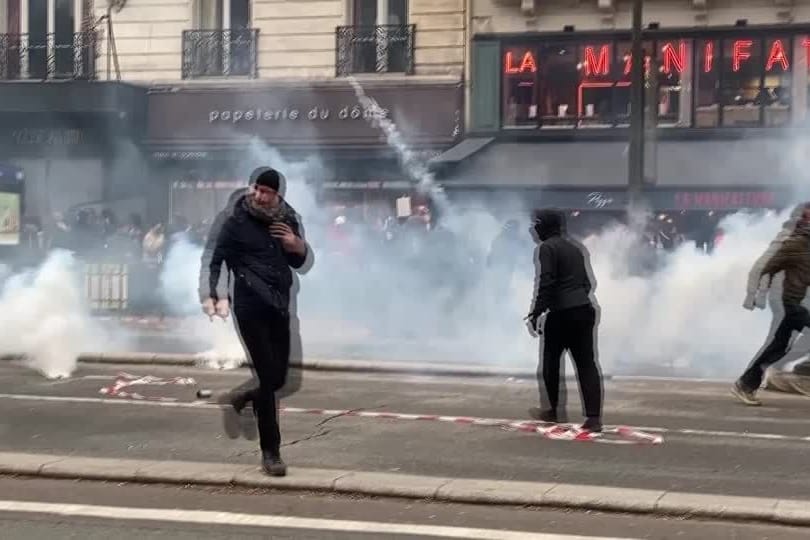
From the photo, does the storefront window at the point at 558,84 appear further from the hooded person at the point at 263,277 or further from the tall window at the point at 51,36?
the hooded person at the point at 263,277

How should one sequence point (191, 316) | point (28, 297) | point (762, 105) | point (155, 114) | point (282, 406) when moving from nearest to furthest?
point (282, 406) → point (28, 297) → point (191, 316) → point (762, 105) → point (155, 114)

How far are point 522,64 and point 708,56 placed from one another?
10.7ft

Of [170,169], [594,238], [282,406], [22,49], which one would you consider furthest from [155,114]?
[282,406]

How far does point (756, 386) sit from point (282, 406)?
378cm

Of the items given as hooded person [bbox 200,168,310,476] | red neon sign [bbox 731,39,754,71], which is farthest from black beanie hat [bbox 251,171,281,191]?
red neon sign [bbox 731,39,754,71]

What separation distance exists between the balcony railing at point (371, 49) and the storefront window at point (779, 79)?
21.2 feet

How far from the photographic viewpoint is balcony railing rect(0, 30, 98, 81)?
2161cm

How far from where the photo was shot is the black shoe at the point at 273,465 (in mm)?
5965

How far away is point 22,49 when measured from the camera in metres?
21.9

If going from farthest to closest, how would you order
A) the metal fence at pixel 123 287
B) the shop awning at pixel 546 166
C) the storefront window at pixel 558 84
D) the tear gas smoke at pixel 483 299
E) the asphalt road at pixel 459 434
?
the storefront window at pixel 558 84 → the shop awning at pixel 546 166 → the metal fence at pixel 123 287 → the tear gas smoke at pixel 483 299 → the asphalt road at pixel 459 434

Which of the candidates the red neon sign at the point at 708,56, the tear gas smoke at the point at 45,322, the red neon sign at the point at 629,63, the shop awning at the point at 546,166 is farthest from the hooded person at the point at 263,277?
the red neon sign at the point at 708,56

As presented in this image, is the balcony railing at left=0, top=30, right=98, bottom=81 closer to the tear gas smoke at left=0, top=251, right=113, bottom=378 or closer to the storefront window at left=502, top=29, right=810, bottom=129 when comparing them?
the storefront window at left=502, top=29, right=810, bottom=129

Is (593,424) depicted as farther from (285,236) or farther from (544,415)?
(285,236)

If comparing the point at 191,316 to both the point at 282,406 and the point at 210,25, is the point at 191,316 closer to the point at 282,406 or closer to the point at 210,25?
the point at 282,406
